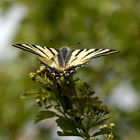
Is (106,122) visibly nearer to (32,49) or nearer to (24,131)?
(32,49)

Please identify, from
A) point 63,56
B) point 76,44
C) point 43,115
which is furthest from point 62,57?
point 76,44

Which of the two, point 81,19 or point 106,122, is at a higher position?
point 81,19

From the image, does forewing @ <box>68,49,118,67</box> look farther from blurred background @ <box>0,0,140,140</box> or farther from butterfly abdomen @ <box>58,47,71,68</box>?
blurred background @ <box>0,0,140,140</box>

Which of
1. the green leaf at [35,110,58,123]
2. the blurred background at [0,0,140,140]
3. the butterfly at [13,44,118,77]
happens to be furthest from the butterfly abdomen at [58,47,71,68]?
the blurred background at [0,0,140,140]

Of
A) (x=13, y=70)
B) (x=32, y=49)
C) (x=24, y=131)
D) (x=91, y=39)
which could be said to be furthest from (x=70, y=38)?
(x=32, y=49)

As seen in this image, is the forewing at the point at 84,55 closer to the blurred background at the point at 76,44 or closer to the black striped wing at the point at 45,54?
the black striped wing at the point at 45,54

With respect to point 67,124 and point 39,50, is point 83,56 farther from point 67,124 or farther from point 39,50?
point 67,124
